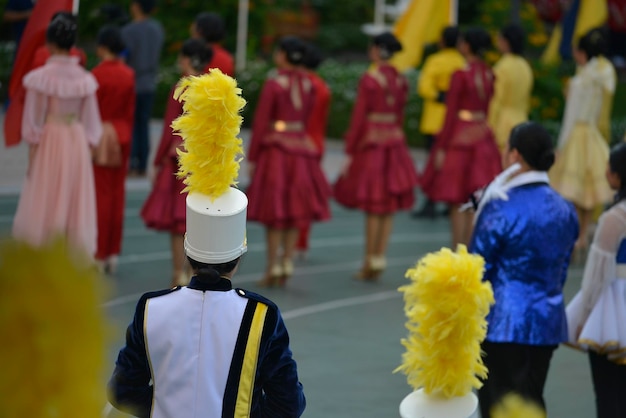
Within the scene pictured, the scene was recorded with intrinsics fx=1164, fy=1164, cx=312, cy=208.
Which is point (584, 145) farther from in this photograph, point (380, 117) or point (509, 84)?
point (380, 117)

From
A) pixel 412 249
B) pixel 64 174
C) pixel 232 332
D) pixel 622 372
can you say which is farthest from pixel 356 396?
pixel 412 249

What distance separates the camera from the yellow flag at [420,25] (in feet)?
48.1

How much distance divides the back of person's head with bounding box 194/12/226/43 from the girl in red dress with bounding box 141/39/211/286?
840 millimetres

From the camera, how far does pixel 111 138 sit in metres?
9.04

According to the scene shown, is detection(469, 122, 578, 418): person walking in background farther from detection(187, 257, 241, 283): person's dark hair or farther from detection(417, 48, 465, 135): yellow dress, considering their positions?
detection(417, 48, 465, 135): yellow dress

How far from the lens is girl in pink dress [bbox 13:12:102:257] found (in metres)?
7.98

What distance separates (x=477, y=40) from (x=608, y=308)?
5.24m

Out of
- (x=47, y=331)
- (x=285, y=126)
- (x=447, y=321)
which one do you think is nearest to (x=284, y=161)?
(x=285, y=126)

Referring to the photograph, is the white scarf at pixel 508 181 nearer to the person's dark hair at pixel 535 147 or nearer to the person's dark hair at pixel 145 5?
the person's dark hair at pixel 535 147

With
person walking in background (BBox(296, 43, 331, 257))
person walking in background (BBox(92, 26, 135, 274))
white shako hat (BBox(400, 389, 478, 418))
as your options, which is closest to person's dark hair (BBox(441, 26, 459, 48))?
person walking in background (BBox(296, 43, 331, 257))

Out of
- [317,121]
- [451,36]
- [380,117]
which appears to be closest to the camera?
[380,117]

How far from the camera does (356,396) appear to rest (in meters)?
6.44

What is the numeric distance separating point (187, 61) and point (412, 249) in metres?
3.93

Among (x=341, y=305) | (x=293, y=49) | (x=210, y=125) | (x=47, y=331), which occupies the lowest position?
(x=341, y=305)
